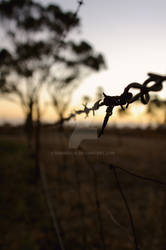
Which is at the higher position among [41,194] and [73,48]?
[73,48]

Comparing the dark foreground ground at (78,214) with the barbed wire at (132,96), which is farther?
the dark foreground ground at (78,214)

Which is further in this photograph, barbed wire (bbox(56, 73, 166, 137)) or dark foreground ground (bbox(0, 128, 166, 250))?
dark foreground ground (bbox(0, 128, 166, 250))

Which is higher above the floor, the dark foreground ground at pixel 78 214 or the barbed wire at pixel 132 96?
the barbed wire at pixel 132 96

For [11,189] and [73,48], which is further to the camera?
[73,48]

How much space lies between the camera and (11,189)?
13.2 ft

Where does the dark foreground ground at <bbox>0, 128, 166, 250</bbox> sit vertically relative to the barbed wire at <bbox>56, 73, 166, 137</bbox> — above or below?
below

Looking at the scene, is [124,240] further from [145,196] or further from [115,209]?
[145,196]

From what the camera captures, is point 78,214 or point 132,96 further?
point 78,214

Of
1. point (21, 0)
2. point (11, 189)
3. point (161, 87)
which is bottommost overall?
point (11, 189)

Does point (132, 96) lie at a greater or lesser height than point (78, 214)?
greater

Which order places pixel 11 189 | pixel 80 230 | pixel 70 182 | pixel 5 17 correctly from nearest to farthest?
1. pixel 80 230
2. pixel 11 189
3. pixel 70 182
4. pixel 5 17

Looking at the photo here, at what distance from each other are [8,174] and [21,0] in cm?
Result: 932

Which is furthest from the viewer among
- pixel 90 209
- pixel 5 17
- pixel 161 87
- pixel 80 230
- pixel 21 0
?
pixel 5 17

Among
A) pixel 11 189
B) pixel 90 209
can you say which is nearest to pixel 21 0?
pixel 11 189
